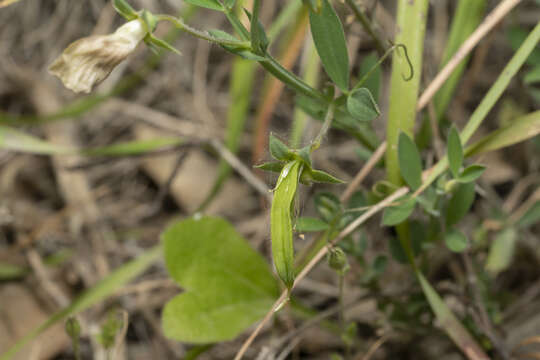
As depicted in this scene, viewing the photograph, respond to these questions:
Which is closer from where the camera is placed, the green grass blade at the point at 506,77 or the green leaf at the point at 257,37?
the green leaf at the point at 257,37

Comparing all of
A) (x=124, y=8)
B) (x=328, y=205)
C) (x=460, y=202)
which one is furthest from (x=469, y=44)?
(x=124, y=8)

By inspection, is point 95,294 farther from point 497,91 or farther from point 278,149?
point 497,91

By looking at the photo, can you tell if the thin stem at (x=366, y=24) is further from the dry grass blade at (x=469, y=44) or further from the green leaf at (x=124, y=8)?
the green leaf at (x=124, y=8)

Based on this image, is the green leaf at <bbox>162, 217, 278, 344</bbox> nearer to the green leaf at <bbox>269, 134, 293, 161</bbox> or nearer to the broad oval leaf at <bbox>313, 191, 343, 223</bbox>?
the broad oval leaf at <bbox>313, 191, 343, 223</bbox>

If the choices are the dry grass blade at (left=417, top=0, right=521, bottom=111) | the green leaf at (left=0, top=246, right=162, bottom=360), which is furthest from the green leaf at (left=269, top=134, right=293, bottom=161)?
the green leaf at (left=0, top=246, right=162, bottom=360)

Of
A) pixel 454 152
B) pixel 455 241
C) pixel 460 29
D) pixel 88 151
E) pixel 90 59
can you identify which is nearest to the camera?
pixel 90 59

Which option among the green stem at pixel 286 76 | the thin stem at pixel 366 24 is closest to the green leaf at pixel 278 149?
the green stem at pixel 286 76
